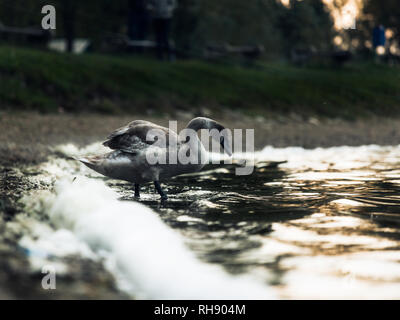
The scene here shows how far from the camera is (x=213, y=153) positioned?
1142 cm

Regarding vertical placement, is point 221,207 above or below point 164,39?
below

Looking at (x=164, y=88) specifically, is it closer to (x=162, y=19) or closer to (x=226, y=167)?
(x=162, y=19)

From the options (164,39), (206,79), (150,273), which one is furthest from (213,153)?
(164,39)

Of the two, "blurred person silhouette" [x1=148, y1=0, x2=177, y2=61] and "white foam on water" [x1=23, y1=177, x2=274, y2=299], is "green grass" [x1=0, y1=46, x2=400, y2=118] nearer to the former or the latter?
"blurred person silhouette" [x1=148, y1=0, x2=177, y2=61]

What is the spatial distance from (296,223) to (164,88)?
503 inches

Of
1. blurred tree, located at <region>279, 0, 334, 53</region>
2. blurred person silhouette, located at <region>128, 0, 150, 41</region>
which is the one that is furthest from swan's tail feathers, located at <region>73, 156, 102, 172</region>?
blurred tree, located at <region>279, 0, 334, 53</region>

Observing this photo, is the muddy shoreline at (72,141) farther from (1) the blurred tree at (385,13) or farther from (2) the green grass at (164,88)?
(1) the blurred tree at (385,13)

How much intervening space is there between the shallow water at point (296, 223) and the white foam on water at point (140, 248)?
13 centimetres

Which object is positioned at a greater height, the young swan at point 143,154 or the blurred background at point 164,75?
the blurred background at point 164,75

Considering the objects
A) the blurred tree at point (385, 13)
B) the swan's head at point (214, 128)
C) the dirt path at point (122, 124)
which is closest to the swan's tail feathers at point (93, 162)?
the swan's head at point (214, 128)

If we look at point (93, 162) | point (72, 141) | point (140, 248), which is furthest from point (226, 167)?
point (140, 248)

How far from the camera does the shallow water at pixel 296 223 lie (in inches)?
153

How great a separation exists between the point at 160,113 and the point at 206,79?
442 cm
